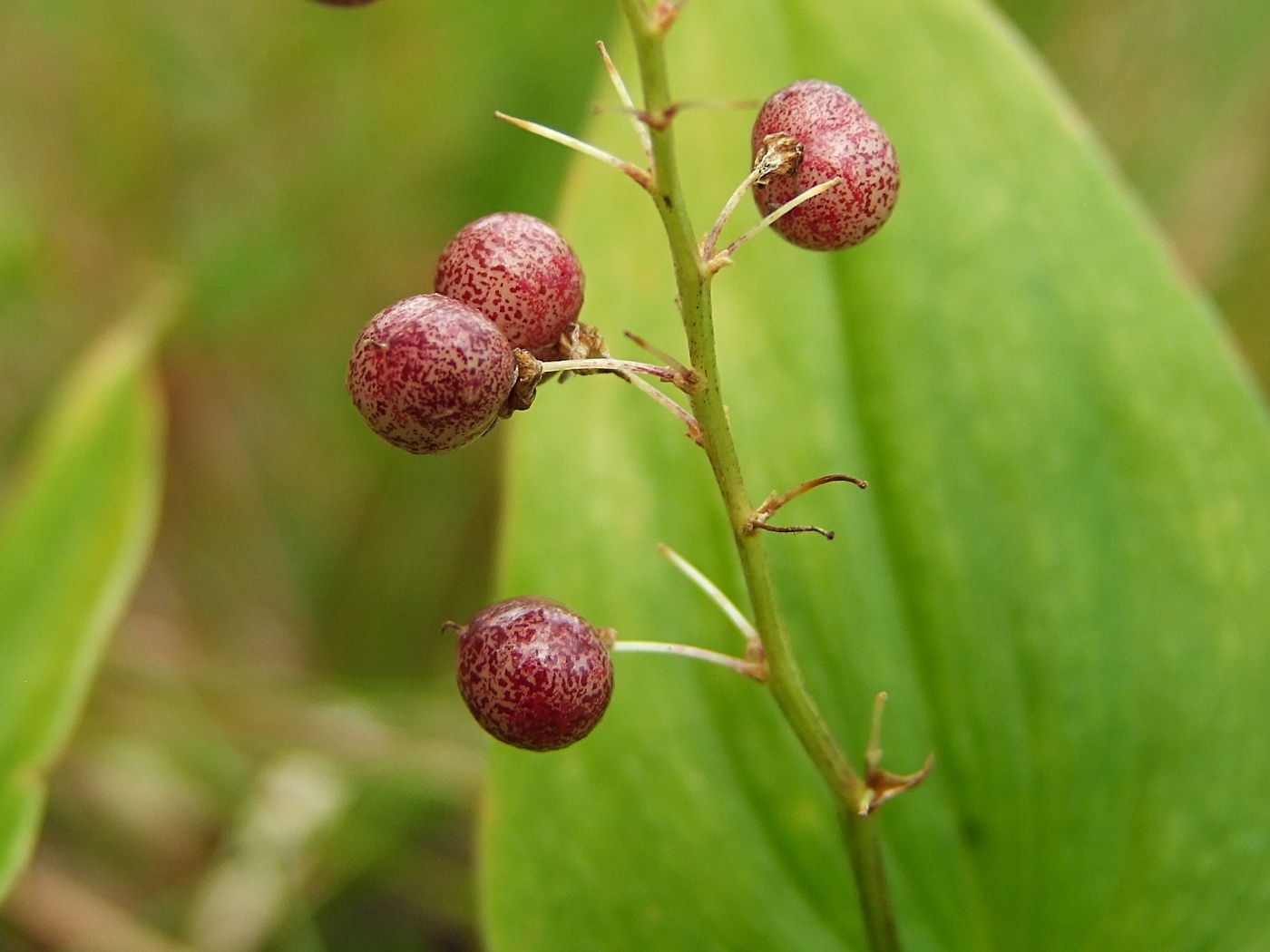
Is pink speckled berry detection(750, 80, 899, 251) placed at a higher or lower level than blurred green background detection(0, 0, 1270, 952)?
higher

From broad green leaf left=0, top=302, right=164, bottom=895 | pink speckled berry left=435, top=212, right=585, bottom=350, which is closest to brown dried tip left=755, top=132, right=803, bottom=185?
pink speckled berry left=435, top=212, right=585, bottom=350

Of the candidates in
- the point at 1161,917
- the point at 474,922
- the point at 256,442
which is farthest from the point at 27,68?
the point at 1161,917

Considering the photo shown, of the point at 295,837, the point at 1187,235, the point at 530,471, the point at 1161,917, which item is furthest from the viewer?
the point at 1187,235

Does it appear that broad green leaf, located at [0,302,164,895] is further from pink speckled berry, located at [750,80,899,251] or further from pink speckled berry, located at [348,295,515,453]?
pink speckled berry, located at [750,80,899,251]

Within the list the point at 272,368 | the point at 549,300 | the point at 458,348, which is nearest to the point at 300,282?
the point at 272,368

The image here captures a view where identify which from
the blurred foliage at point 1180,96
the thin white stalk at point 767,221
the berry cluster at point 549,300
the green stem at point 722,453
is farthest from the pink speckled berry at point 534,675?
the blurred foliage at point 1180,96

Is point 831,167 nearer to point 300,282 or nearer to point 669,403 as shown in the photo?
point 669,403

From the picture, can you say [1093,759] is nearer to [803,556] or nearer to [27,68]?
[803,556]
